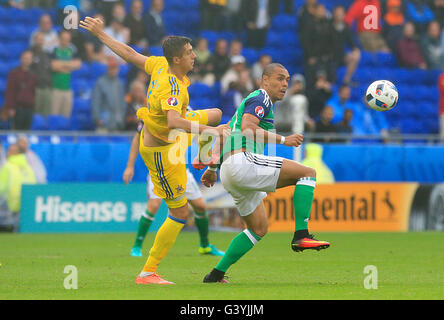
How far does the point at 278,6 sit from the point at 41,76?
23.0ft

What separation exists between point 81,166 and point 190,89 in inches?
147

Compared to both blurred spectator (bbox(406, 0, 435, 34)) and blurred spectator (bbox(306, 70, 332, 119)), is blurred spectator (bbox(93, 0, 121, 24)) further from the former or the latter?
blurred spectator (bbox(406, 0, 435, 34))

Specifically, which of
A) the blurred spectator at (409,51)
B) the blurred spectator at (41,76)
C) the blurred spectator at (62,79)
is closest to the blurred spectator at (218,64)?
the blurred spectator at (62,79)

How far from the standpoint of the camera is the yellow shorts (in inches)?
345

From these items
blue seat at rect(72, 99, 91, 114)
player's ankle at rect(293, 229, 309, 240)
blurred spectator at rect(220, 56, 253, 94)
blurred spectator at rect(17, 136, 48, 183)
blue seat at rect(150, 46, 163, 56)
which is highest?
blue seat at rect(150, 46, 163, 56)

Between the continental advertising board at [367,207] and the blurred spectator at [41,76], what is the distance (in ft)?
17.5

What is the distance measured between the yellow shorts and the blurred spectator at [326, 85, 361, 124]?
10849mm

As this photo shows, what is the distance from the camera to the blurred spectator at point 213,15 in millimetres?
21891

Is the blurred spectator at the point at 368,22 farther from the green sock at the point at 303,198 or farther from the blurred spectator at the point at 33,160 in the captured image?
the green sock at the point at 303,198

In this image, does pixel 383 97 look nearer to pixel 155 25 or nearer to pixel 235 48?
pixel 235 48

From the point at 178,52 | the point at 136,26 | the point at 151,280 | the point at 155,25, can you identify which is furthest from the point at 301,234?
the point at 155,25

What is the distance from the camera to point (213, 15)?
22.0 metres

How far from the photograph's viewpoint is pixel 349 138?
18.4 m

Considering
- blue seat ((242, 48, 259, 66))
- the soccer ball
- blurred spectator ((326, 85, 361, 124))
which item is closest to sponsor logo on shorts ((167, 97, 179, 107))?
the soccer ball
